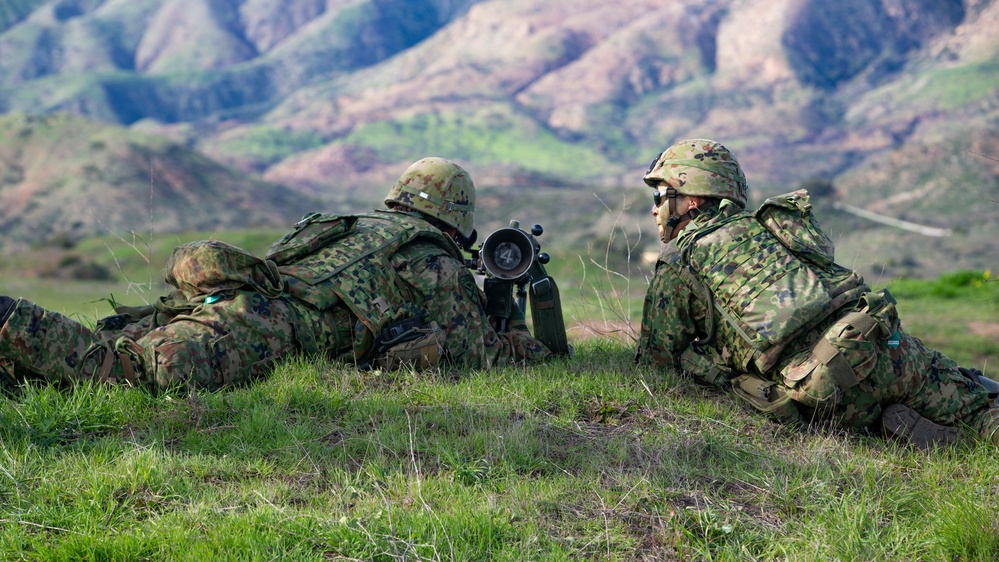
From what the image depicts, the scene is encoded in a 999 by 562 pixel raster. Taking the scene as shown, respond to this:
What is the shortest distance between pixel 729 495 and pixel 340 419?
1968 mm

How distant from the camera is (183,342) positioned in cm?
501

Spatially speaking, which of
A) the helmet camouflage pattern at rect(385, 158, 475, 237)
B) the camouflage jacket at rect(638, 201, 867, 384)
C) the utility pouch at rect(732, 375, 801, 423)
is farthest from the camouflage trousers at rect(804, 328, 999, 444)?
the helmet camouflage pattern at rect(385, 158, 475, 237)

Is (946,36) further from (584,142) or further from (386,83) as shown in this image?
(386,83)

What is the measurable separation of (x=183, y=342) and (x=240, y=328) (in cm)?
33

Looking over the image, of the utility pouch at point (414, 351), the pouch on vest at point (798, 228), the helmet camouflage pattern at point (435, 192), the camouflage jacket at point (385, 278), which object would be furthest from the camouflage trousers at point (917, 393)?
the helmet camouflage pattern at point (435, 192)

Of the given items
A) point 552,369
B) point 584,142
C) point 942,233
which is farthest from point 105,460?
point 584,142

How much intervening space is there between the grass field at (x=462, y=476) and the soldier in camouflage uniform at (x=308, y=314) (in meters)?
0.16

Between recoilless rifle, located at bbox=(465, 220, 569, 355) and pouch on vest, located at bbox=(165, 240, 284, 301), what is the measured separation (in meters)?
1.32

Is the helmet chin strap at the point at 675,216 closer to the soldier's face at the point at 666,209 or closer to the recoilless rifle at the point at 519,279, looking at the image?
the soldier's face at the point at 666,209

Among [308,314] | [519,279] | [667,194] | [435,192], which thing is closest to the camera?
[308,314]

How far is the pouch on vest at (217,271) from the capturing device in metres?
5.21

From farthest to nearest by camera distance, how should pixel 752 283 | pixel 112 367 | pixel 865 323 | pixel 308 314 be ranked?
1. pixel 308 314
2. pixel 752 283
3. pixel 112 367
4. pixel 865 323

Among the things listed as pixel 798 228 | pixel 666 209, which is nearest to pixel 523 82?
pixel 666 209

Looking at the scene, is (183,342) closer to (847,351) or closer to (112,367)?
(112,367)
